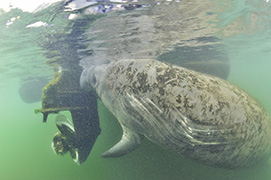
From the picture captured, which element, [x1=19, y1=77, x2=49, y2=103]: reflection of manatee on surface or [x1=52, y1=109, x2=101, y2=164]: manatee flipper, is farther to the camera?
[x1=19, y1=77, x2=49, y2=103]: reflection of manatee on surface

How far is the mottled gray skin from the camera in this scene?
9.91 ft

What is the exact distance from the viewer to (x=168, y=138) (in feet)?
10.9

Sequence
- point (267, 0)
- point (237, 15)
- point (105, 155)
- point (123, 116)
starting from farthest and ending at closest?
point (237, 15) < point (267, 0) < point (105, 155) < point (123, 116)

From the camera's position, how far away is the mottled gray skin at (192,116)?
3.02m

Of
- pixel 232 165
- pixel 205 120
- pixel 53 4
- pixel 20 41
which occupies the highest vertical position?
pixel 53 4

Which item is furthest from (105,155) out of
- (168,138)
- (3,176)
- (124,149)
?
(3,176)

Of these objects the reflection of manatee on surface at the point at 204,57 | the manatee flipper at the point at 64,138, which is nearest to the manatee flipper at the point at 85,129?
the manatee flipper at the point at 64,138

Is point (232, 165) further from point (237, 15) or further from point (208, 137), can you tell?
point (237, 15)

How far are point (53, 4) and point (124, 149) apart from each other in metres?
4.33

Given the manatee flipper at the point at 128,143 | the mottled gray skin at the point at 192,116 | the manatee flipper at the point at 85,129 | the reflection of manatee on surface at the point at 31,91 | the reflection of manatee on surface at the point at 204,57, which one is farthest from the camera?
the reflection of manatee on surface at the point at 31,91

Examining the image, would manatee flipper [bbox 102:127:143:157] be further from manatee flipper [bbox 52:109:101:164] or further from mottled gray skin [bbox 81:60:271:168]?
manatee flipper [bbox 52:109:101:164]

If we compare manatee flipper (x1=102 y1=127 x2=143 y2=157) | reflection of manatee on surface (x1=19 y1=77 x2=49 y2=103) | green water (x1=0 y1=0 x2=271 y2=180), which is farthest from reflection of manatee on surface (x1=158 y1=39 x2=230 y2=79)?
reflection of manatee on surface (x1=19 y1=77 x2=49 y2=103)

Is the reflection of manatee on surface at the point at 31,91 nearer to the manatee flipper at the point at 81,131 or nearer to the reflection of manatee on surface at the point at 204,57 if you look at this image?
the reflection of manatee on surface at the point at 204,57

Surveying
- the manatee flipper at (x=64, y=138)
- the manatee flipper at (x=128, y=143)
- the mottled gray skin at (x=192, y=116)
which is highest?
the mottled gray skin at (x=192, y=116)
